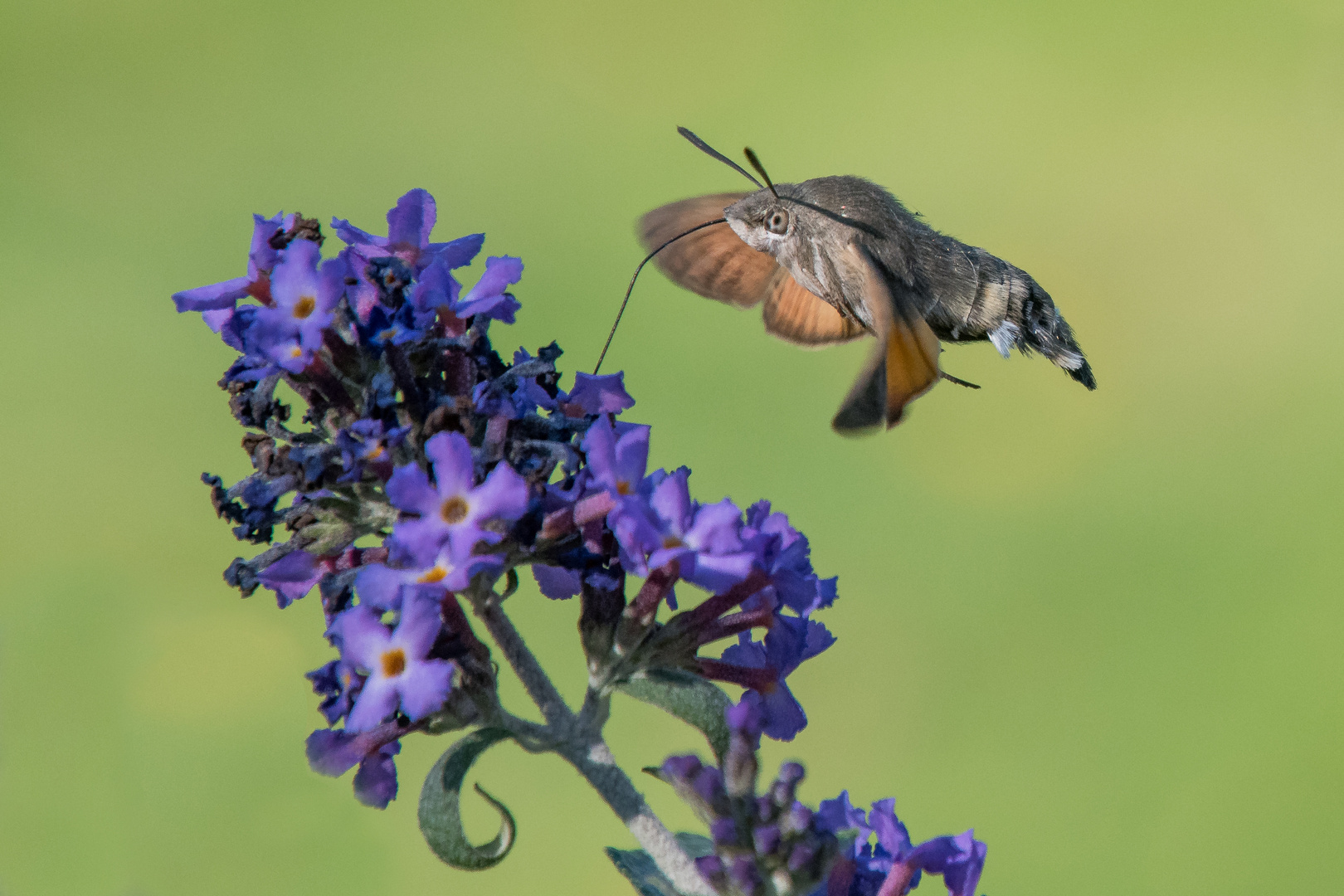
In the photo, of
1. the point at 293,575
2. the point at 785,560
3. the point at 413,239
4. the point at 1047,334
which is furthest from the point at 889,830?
the point at 1047,334

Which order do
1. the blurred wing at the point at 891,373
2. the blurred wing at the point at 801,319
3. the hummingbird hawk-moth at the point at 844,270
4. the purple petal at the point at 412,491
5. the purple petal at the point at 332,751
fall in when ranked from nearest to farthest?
the purple petal at the point at 412,491
the purple petal at the point at 332,751
the blurred wing at the point at 891,373
the hummingbird hawk-moth at the point at 844,270
the blurred wing at the point at 801,319

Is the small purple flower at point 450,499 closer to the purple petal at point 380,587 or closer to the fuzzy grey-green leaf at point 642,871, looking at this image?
the purple petal at point 380,587

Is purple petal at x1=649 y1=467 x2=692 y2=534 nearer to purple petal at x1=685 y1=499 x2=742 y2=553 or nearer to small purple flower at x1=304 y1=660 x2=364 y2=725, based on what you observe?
purple petal at x1=685 y1=499 x2=742 y2=553

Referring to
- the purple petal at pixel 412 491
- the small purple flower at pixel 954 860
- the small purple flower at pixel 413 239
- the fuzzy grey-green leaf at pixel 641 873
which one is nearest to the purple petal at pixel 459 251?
the small purple flower at pixel 413 239

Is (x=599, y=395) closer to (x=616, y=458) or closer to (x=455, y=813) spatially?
(x=616, y=458)

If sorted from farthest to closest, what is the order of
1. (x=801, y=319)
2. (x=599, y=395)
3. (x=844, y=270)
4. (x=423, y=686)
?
(x=801, y=319)
(x=844, y=270)
(x=599, y=395)
(x=423, y=686)

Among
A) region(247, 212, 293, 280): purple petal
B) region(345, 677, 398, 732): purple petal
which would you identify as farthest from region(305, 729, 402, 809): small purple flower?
region(247, 212, 293, 280): purple petal
